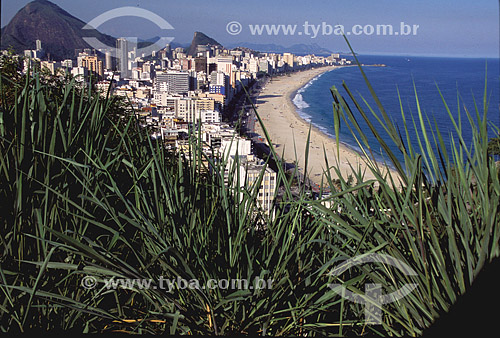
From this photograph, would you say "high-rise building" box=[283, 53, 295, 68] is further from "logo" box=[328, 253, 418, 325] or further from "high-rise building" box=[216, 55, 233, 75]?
"logo" box=[328, 253, 418, 325]

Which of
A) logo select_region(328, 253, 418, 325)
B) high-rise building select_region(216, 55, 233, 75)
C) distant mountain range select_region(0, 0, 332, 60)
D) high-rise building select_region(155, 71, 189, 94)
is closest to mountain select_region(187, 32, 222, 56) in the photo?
high-rise building select_region(216, 55, 233, 75)

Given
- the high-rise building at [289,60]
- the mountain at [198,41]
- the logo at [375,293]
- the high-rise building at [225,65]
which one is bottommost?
the logo at [375,293]

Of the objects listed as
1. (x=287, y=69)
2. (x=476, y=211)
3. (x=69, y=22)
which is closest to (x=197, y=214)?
(x=476, y=211)

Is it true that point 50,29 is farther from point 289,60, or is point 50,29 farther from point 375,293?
point 375,293

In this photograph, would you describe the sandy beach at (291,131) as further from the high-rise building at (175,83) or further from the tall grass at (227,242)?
the tall grass at (227,242)

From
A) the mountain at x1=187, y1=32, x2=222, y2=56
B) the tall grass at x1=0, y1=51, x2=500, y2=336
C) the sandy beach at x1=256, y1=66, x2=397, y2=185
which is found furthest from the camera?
the mountain at x1=187, y1=32, x2=222, y2=56

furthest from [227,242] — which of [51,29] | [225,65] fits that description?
[225,65]

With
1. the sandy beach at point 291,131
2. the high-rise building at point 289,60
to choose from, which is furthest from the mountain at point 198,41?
the sandy beach at point 291,131
